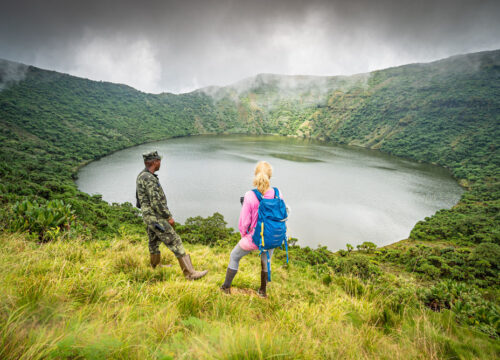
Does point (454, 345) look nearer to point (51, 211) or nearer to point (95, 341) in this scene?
point (95, 341)

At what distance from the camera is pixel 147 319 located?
Answer: 1.96 metres

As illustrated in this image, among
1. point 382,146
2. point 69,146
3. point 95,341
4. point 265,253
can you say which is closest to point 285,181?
point 265,253

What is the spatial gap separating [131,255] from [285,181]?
33207mm

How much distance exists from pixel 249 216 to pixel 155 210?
1.65 metres

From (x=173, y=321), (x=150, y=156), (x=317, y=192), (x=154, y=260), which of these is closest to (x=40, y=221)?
(x=154, y=260)

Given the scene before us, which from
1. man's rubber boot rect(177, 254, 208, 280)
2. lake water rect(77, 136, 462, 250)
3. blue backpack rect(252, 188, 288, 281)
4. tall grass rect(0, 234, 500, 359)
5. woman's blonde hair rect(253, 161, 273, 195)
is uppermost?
woman's blonde hair rect(253, 161, 273, 195)

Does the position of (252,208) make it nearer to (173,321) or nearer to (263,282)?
(263,282)

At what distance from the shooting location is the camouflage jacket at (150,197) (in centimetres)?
342

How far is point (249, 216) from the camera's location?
2.94 m

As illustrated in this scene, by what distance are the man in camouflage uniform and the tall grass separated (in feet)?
1.17

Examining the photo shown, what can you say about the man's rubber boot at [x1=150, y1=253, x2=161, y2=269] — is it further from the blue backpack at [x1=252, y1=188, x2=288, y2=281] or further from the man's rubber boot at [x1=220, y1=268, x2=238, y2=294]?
the blue backpack at [x1=252, y1=188, x2=288, y2=281]

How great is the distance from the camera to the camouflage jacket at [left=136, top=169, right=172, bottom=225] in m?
3.42

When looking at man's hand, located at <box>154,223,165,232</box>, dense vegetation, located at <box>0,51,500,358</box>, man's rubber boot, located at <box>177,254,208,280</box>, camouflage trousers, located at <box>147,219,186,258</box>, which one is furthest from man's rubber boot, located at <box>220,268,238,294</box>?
man's hand, located at <box>154,223,165,232</box>

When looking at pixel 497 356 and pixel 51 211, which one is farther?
pixel 51 211
